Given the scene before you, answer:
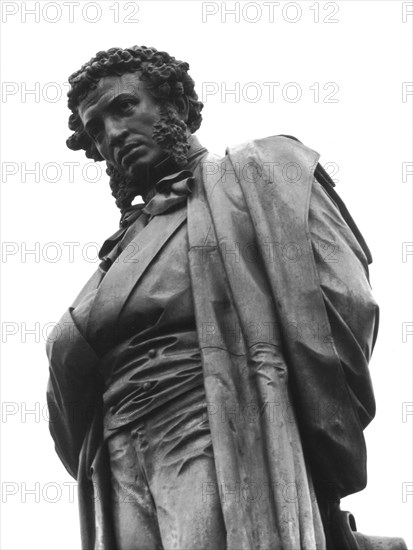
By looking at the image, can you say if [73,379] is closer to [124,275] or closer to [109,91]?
[124,275]

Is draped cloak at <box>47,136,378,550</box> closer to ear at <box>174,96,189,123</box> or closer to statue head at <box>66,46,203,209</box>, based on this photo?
statue head at <box>66,46,203,209</box>

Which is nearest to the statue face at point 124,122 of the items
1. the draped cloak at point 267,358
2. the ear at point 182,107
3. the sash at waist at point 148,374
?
the ear at point 182,107

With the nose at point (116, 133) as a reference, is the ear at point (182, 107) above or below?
above

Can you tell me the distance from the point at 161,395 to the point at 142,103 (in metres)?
2.58

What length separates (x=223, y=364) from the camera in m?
12.8

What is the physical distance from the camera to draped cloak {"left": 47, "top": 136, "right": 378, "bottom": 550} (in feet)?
40.6

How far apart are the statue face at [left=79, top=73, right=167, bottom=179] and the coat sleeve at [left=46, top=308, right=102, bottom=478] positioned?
4.42 feet

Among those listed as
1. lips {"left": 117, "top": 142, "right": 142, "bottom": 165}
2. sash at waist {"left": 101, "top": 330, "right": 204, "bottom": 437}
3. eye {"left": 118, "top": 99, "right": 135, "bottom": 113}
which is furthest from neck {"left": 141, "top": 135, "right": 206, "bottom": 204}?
sash at waist {"left": 101, "top": 330, "right": 204, "bottom": 437}

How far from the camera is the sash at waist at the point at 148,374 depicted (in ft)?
42.4

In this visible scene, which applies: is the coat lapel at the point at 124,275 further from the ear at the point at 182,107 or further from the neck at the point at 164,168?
the ear at the point at 182,107

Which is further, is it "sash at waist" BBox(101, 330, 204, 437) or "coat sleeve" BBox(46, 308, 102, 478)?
"coat sleeve" BBox(46, 308, 102, 478)

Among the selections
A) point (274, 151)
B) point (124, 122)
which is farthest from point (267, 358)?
point (124, 122)

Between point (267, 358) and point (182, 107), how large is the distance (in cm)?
282

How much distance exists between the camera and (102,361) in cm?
1349
